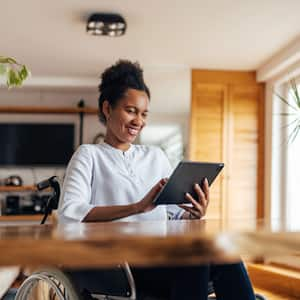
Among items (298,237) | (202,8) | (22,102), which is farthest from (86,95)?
(298,237)

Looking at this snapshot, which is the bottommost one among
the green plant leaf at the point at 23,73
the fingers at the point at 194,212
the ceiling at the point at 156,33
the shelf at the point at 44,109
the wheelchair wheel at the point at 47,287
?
the wheelchair wheel at the point at 47,287

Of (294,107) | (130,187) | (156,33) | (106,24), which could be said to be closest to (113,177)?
(130,187)

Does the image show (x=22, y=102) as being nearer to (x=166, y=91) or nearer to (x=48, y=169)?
(x=48, y=169)

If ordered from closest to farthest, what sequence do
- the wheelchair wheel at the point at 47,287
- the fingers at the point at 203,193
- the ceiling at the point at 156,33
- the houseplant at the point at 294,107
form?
the wheelchair wheel at the point at 47,287
the fingers at the point at 203,193
the houseplant at the point at 294,107
the ceiling at the point at 156,33

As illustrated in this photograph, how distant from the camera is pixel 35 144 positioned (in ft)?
20.5

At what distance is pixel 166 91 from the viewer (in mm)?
5777

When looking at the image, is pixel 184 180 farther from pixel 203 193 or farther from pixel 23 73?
pixel 23 73

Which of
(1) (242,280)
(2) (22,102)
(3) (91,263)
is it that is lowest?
(1) (242,280)

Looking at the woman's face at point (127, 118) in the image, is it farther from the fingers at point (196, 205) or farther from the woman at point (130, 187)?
the fingers at point (196, 205)

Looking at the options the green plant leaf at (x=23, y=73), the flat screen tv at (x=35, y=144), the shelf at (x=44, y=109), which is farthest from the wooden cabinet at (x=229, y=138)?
the green plant leaf at (x=23, y=73)

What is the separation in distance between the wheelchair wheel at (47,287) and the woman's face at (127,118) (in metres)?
0.56

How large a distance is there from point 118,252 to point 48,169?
5.88m

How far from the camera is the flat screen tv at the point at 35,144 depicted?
6.21 metres

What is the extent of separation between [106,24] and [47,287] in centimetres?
263
